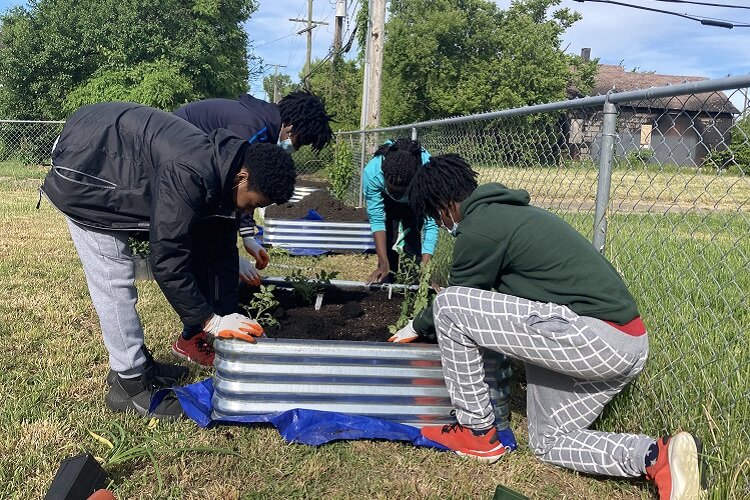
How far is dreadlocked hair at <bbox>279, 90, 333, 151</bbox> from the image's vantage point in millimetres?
3766

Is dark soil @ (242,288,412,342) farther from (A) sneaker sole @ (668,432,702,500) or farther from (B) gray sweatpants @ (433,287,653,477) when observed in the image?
(A) sneaker sole @ (668,432,702,500)

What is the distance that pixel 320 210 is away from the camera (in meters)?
9.38

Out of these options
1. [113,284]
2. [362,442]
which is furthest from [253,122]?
[362,442]

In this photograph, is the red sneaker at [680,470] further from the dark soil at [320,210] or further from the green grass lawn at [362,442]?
the dark soil at [320,210]

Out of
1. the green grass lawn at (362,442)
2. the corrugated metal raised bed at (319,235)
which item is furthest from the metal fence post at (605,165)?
the corrugated metal raised bed at (319,235)

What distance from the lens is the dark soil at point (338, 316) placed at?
3.63 metres

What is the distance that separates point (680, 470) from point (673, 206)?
4.22 ft

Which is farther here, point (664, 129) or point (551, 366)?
point (664, 129)

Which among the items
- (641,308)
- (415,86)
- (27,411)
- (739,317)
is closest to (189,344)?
(27,411)

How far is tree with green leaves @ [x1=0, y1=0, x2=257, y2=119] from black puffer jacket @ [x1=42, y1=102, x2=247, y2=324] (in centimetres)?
1738

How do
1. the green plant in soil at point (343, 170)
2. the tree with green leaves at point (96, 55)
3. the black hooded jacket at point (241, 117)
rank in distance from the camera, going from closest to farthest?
1. the black hooded jacket at point (241, 117)
2. the green plant in soil at point (343, 170)
3. the tree with green leaves at point (96, 55)

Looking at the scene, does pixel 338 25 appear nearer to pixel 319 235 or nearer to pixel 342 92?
pixel 342 92

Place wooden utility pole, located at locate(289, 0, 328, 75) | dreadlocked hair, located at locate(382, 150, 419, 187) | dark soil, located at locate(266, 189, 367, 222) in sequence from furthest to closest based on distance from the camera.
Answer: wooden utility pole, located at locate(289, 0, 328, 75) < dark soil, located at locate(266, 189, 367, 222) < dreadlocked hair, located at locate(382, 150, 419, 187)

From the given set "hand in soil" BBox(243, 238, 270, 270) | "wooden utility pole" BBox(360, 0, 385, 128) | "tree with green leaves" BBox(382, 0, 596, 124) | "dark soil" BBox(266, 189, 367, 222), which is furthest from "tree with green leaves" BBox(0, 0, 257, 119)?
"hand in soil" BBox(243, 238, 270, 270)
